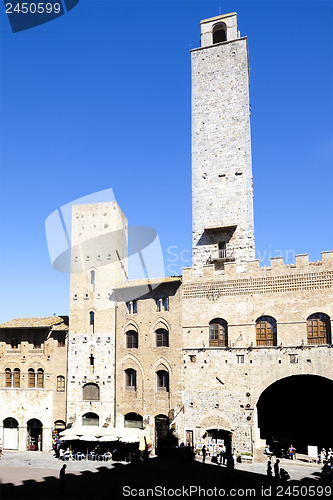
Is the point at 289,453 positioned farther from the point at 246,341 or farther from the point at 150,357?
the point at 150,357

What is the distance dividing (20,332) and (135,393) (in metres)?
10.8

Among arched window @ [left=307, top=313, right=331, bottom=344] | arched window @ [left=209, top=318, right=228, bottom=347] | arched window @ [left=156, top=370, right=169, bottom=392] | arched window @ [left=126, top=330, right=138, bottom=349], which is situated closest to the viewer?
arched window @ [left=307, top=313, right=331, bottom=344]

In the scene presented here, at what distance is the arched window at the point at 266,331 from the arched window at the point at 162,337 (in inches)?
245

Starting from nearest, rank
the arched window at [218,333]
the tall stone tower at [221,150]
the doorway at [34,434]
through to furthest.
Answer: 1. the arched window at [218,333]
2. the tall stone tower at [221,150]
3. the doorway at [34,434]

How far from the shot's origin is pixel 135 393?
3008 cm

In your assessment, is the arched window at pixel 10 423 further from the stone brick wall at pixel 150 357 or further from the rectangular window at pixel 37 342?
the stone brick wall at pixel 150 357

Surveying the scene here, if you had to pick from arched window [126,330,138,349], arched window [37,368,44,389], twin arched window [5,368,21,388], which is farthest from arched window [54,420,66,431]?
arched window [126,330,138,349]

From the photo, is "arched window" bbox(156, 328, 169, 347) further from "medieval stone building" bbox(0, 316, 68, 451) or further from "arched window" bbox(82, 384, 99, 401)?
"medieval stone building" bbox(0, 316, 68, 451)

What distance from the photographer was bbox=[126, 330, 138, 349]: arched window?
1221 inches

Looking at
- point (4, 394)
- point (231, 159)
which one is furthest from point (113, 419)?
point (231, 159)

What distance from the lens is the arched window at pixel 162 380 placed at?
96.5 ft

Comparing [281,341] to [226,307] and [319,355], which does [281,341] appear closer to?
[319,355]

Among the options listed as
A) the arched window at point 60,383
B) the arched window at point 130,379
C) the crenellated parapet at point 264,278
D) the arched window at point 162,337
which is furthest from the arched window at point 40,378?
the crenellated parapet at point 264,278

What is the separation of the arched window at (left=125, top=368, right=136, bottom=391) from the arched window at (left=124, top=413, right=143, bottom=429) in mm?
1707
